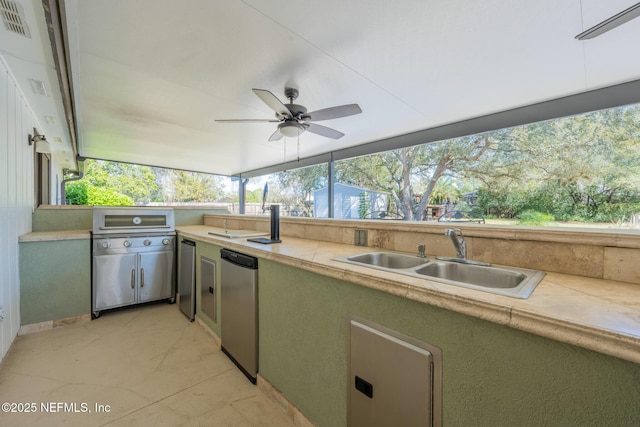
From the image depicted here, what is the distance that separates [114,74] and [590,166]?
6.68m

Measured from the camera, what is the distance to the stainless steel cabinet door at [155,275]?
118 inches

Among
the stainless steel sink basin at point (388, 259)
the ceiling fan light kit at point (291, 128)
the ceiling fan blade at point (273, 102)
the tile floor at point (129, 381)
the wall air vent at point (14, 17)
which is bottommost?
the tile floor at point (129, 381)

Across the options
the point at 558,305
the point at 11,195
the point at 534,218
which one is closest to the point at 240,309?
the point at 558,305

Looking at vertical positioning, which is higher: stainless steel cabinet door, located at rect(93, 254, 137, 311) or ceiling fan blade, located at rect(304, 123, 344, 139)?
ceiling fan blade, located at rect(304, 123, 344, 139)

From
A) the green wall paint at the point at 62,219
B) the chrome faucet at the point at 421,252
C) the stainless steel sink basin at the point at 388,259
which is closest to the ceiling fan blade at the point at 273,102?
the stainless steel sink basin at the point at 388,259

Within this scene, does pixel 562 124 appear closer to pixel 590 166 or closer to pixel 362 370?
pixel 590 166

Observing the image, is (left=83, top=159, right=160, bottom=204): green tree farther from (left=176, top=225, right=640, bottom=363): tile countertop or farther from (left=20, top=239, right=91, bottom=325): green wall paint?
(left=176, top=225, right=640, bottom=363): tile countertop

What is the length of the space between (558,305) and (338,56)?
2.38 meters

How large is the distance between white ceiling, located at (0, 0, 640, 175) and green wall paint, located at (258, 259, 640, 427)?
1910 mm

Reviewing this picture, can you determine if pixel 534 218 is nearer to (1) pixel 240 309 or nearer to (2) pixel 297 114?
(2) pixel 297 114

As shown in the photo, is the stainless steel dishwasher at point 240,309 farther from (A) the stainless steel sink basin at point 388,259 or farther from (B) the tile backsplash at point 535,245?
(B) the tile backsplash at point 535,245

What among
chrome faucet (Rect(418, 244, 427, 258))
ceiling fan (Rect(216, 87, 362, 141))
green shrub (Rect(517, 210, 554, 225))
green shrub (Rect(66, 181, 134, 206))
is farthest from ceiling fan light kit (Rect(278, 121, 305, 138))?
green shrub (Rect(66, 181, 134, 206))

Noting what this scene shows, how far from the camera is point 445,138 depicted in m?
3.95

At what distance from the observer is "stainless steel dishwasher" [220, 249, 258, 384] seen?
1726mm
